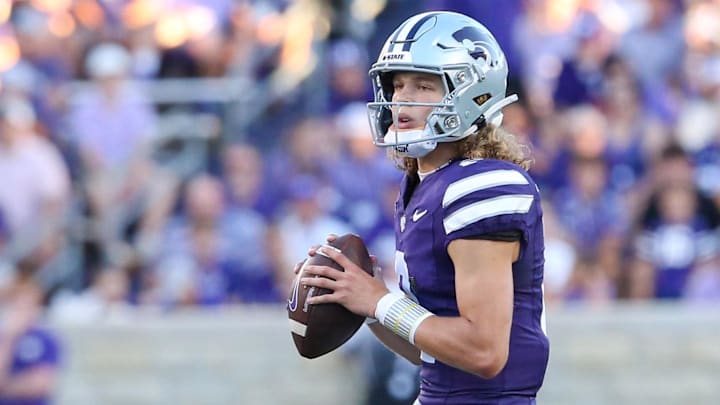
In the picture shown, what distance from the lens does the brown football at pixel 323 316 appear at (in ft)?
11.5

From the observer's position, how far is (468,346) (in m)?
3.23

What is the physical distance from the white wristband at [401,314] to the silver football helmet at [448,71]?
0.40 metres

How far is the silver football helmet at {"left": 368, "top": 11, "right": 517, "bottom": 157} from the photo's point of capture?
344 centimetres

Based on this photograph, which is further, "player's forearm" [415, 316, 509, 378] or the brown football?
the brown football

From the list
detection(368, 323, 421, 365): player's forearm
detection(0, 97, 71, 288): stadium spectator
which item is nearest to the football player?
detection(368, 323, 421, 365): player's forearm

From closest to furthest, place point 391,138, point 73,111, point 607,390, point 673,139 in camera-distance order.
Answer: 1. point 391,138
2. point 607,390
3. point 673,139
4. point 73,111

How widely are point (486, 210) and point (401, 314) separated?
0.35 meters

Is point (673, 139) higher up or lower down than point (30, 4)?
lower down

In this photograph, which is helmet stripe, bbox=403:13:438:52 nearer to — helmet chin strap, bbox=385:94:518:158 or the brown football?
helmet chin strap, bbox=385:94:518:158

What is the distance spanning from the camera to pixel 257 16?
934 centimetres

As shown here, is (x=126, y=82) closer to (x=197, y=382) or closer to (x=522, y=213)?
(x=197, y=382)

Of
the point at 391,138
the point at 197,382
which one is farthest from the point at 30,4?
the point at 391,138

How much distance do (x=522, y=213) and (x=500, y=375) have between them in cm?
42

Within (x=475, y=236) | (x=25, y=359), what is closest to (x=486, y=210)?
(x=475, y=236)
